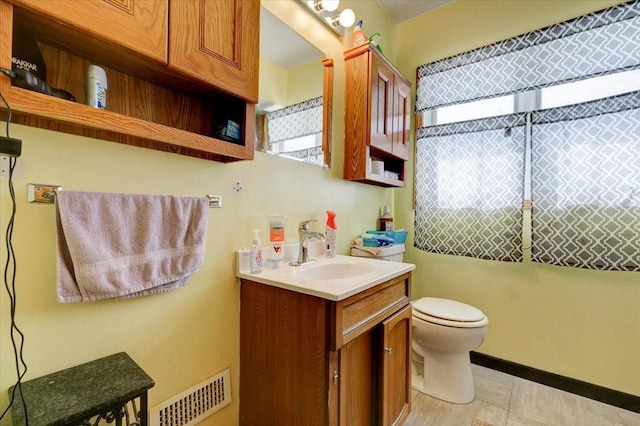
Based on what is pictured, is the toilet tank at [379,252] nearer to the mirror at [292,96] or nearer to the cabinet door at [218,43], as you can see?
the mirror at [292,96]

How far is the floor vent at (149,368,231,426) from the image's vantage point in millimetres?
942

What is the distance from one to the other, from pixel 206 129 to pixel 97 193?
0.44 m

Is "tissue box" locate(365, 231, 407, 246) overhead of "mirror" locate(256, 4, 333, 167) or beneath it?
beneath

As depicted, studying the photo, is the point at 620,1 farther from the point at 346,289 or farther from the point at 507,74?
the point at 346,289

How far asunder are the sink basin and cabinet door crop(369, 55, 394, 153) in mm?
734

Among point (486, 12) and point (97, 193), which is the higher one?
point (486, 12)

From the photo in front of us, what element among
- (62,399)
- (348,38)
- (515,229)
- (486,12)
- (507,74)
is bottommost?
(62,399)

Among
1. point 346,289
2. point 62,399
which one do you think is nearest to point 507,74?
point 346,289

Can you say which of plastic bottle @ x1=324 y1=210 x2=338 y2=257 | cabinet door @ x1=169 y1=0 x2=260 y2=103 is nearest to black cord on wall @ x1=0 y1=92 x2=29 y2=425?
cabinet door @ x1=169 y1=0 x2=260 y2=103

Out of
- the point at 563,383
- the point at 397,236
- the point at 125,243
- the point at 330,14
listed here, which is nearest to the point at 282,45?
the point at 330,14

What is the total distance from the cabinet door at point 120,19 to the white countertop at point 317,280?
749 mm

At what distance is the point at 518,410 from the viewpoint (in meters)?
1.53

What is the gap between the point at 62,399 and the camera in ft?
2.09

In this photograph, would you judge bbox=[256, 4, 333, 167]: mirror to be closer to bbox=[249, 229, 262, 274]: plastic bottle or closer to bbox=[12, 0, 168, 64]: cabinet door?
bbox=[249, 229, 262, 274]: plastic bottle
